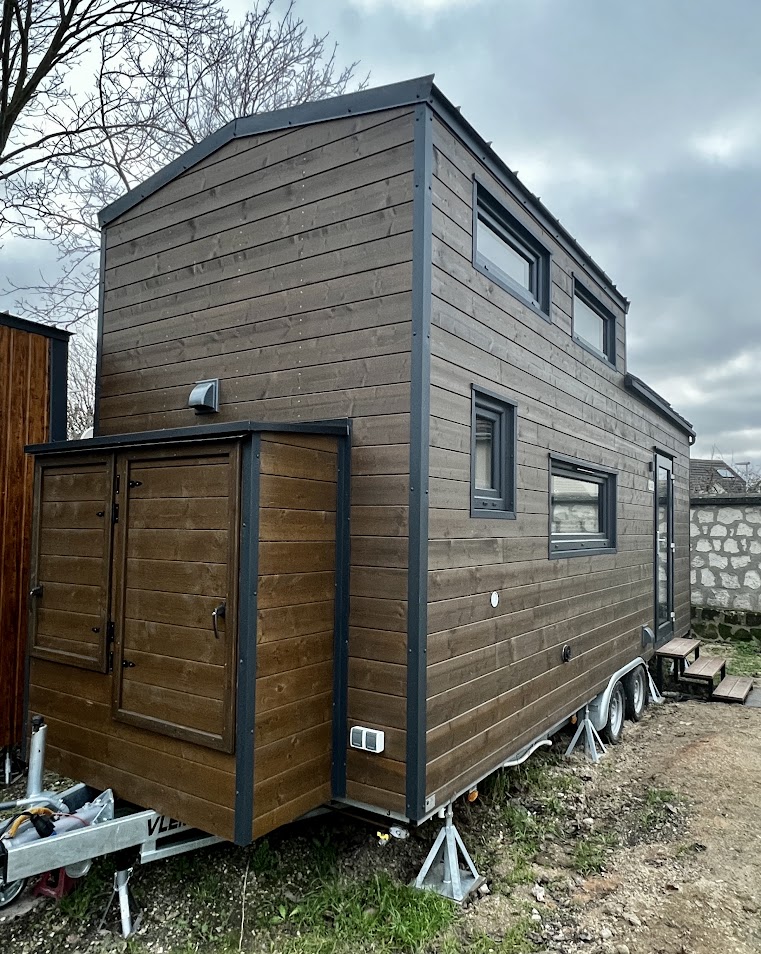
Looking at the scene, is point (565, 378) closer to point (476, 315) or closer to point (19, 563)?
point (476, 315)

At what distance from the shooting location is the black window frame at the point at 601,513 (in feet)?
17.3

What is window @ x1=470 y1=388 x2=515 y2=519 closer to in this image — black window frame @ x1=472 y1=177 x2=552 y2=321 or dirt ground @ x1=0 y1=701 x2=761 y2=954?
black window frame @ x1=472 y1=177 x2=552 y2=321

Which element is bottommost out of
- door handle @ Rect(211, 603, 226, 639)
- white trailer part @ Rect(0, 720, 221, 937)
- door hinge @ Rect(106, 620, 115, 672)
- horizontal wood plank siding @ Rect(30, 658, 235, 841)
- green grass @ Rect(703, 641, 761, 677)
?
green grass @ Rect(703, 641, 761, 677)

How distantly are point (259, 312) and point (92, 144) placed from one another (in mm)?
6365

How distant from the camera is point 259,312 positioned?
4.17 metres

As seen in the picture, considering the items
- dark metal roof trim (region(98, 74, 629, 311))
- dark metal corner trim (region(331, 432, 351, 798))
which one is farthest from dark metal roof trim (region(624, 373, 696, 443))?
dark metal corner trim (region(331, 432, 351, 798))

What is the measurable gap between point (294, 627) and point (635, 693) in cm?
510

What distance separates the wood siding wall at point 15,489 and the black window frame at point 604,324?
442 centimetres

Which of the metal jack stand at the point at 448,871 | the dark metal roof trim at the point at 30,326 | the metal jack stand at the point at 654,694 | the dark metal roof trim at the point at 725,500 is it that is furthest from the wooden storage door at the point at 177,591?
the dark metal roof trim at the point at 725,500

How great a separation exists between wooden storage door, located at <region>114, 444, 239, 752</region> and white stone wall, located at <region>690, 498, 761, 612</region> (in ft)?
32.1

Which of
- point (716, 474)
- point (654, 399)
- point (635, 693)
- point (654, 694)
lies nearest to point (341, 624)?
point (635, 693)

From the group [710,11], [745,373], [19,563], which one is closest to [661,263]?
[710,11]

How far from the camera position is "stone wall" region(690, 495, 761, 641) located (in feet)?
34.5

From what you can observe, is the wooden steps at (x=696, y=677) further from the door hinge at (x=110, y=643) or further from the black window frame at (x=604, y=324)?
the door hinge at (x=110, y=643)
